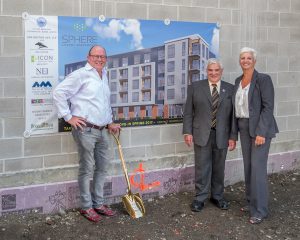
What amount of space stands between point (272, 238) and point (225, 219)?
0.61 m

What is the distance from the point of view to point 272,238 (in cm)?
473

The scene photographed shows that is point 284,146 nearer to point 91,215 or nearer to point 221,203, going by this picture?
point 221,203

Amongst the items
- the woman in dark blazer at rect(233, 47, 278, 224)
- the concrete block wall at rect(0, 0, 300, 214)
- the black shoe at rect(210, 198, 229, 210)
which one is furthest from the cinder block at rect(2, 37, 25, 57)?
the black shoe at rect(210, 198, 229, 210)

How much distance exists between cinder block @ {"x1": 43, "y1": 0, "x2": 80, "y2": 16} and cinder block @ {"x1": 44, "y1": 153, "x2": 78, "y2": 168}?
4.97 ft

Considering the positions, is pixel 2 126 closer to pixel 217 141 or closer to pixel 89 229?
pixel 89 229

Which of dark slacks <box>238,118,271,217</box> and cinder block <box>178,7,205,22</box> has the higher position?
cinder block <box>178,7,205,22</box>

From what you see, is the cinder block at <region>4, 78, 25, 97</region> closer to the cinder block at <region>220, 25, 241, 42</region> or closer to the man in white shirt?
the man in white shirt

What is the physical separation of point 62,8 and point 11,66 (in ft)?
2.67

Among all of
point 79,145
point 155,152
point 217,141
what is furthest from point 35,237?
point 217,141

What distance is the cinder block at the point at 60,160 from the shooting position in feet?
16.4

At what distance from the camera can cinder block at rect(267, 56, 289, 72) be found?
21.3ft

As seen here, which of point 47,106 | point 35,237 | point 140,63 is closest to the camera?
point 35,237

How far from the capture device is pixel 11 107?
474 cm

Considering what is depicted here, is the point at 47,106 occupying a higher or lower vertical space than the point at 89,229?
higher
